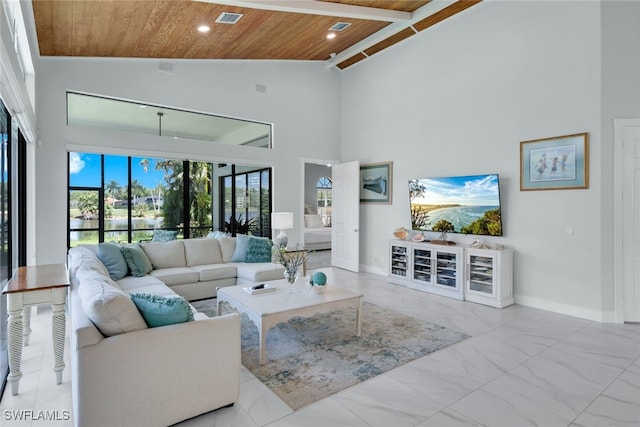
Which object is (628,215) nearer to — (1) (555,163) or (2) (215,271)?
(1) (555,163)

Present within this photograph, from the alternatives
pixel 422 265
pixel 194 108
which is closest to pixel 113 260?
pixel 194 108

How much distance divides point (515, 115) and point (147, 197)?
5.97 m

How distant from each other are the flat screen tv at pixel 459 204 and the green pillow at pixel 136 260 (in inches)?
172

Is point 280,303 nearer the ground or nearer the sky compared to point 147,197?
nearer the ground

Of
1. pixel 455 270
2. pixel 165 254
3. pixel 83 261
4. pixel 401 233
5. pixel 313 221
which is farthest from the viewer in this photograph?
pixel 313 221

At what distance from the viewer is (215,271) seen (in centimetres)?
497

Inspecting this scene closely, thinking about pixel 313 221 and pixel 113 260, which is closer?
pixel 113 260

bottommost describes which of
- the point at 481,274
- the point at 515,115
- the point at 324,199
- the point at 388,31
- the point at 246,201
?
the point at 481,274

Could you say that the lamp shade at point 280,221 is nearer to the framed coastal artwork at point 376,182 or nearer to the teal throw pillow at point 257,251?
the teal throw pillow at point 257,251

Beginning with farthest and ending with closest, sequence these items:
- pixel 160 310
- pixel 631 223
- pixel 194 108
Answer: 1. pixel 194 108
2. pixel 631 223
3. pixel 160 310

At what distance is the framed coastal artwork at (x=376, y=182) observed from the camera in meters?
6.82

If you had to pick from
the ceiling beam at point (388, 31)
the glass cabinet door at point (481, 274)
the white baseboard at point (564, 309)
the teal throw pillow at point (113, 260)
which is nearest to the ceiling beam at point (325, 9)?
the ceiling beam at point (388, 31)

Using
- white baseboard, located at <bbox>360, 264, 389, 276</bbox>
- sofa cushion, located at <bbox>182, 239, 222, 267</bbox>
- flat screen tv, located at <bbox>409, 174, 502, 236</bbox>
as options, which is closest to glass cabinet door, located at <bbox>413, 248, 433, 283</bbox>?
flat screen tv, located at <bbox>409, 174, 502, 236</bbox>

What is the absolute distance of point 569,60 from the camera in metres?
4.39
